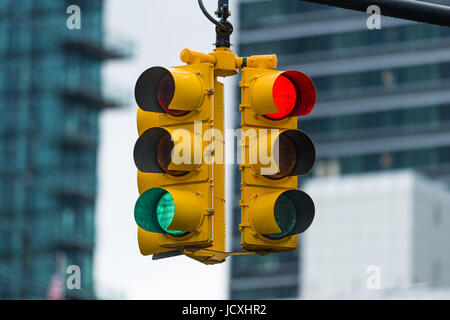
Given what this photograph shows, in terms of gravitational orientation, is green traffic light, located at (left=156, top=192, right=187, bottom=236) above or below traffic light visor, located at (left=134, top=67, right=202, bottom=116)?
below

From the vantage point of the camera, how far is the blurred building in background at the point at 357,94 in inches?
3976

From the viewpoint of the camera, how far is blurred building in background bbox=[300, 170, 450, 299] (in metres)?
93.3

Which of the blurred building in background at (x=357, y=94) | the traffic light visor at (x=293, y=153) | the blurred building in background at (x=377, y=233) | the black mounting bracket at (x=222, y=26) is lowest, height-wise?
the blurred building in background at (x=377, y=233)

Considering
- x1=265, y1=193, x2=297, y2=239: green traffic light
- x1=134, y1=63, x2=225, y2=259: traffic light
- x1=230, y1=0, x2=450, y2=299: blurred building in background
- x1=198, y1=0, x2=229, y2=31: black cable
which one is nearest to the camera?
x1=134, y1=63, x2=225, y2=259: traffic light

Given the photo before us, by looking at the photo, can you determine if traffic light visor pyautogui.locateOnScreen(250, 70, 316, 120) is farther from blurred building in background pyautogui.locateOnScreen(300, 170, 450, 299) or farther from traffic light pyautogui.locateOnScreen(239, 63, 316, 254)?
blurred building in background pyautogui.locateOnScreen(300, 170, 450, 299)

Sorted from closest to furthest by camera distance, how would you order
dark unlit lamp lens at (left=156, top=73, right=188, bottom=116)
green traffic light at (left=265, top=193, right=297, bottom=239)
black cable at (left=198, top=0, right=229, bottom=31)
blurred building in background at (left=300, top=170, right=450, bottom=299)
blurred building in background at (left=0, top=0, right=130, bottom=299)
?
1. dark unlit lamp lens at (left=156, top=73, right=188, bottom=116)
2. green traffic light at (left=265, top=193, right=297, bottom=239)
3. black cable at (left=198, top=0, right=229, bottom=31)
4. blurred building in background at (left=300, top=170, right=450, bottom=299)
5. blurred building in background at (left=0, top=0, right=130, bottom=299)

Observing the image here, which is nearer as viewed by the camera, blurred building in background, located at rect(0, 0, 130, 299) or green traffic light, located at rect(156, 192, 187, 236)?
green traffic light, located at rect(156, 192, 187, 236)

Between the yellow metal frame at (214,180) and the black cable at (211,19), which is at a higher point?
the black cable at (211,19)

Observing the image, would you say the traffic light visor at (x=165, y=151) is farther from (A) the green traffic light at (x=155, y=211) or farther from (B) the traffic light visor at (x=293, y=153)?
(B) the traffic light visor at (x=293, y=153)

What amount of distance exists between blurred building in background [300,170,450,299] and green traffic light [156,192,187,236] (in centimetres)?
8221

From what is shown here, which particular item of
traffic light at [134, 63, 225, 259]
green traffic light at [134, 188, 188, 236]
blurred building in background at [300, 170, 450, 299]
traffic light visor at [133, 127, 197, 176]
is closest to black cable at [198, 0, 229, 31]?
traffic light at [134, 63, 225, 259]

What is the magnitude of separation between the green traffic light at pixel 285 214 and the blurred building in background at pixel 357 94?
291 ft

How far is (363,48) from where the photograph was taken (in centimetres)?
10419

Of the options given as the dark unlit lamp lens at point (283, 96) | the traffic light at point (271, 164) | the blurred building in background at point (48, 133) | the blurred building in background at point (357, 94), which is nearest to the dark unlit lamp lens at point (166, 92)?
the traffic light at point (271, 164)
